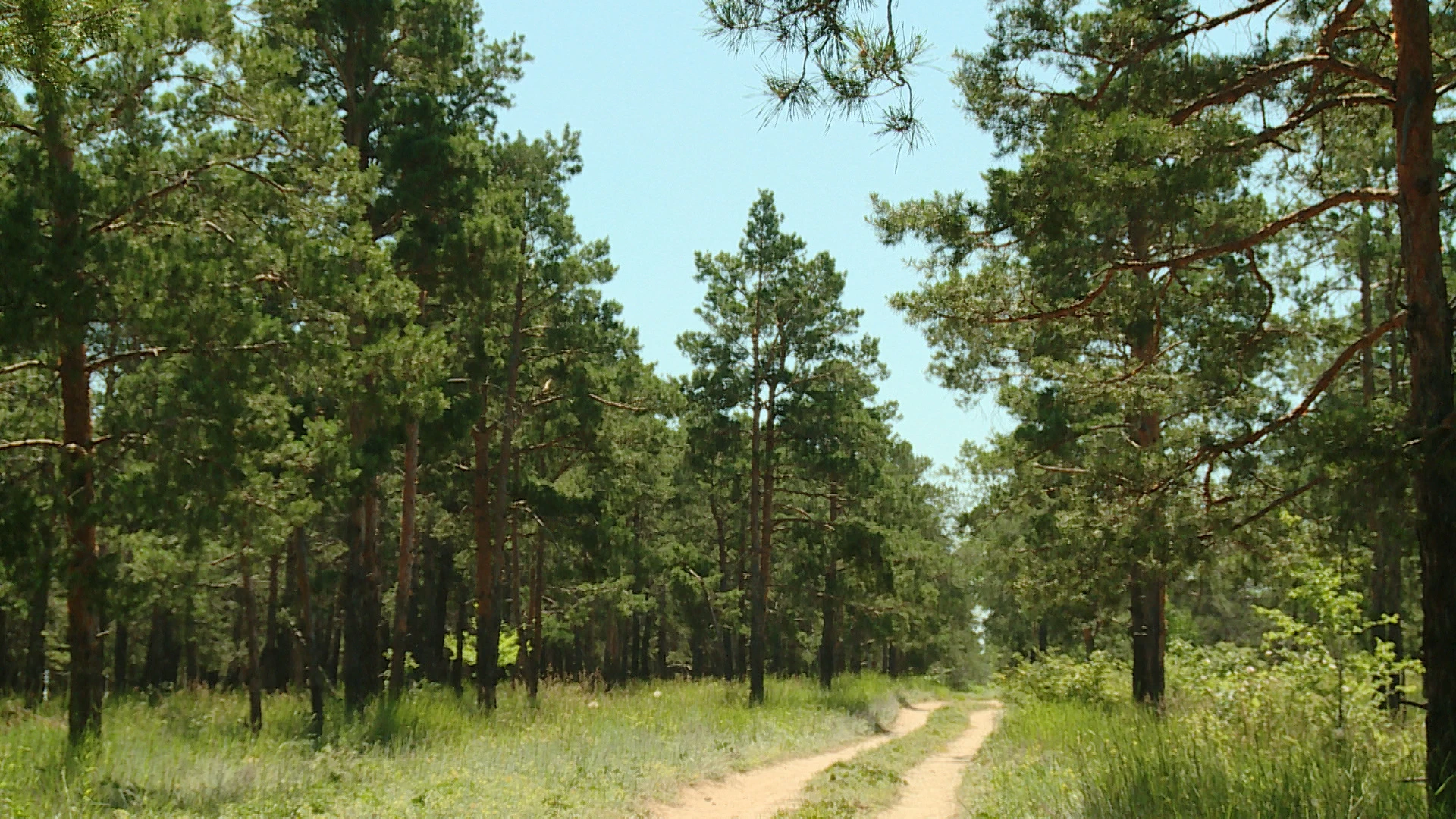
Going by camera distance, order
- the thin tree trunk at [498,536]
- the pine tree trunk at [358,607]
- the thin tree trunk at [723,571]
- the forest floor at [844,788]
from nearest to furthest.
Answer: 1. the forest floor at [844,788]
2. the pine tree trunk at [358,607]
3. the thin tree trunk at [498,536]
4. the thin tree trunk at [723,571]

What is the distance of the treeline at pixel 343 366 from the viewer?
375 inches

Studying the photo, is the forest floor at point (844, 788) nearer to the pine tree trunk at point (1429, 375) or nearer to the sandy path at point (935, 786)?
the sandy path at point (935, 786)

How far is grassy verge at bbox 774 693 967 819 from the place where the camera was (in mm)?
10227

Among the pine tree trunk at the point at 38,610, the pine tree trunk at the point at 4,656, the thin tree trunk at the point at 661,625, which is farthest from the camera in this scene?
the thin tree trunk at the point at 661,625

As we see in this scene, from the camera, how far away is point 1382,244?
18.3 meters

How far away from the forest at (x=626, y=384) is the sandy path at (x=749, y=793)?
121 millimetres

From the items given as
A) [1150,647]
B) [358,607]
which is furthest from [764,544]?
[358,607]

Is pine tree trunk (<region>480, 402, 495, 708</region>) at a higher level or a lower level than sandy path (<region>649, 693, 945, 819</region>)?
higher

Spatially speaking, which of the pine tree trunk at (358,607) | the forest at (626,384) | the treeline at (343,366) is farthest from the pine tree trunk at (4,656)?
the pine tree trunk at (358,607)

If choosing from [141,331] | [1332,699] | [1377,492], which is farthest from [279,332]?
[1332,699]

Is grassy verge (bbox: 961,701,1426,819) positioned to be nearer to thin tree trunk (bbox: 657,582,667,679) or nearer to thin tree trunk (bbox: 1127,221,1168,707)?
thin tree trunk (bbox: 1127,221,1168,707)

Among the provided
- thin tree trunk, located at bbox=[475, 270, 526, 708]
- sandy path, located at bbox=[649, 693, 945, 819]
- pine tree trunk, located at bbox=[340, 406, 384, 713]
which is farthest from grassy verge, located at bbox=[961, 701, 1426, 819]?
thin tree trunk, located at bbox=[475, 270, 526, 708]

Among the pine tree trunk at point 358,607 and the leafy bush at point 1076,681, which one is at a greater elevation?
the pine tree trunk at point 358,607

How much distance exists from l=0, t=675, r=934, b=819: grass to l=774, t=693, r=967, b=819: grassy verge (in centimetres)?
138
